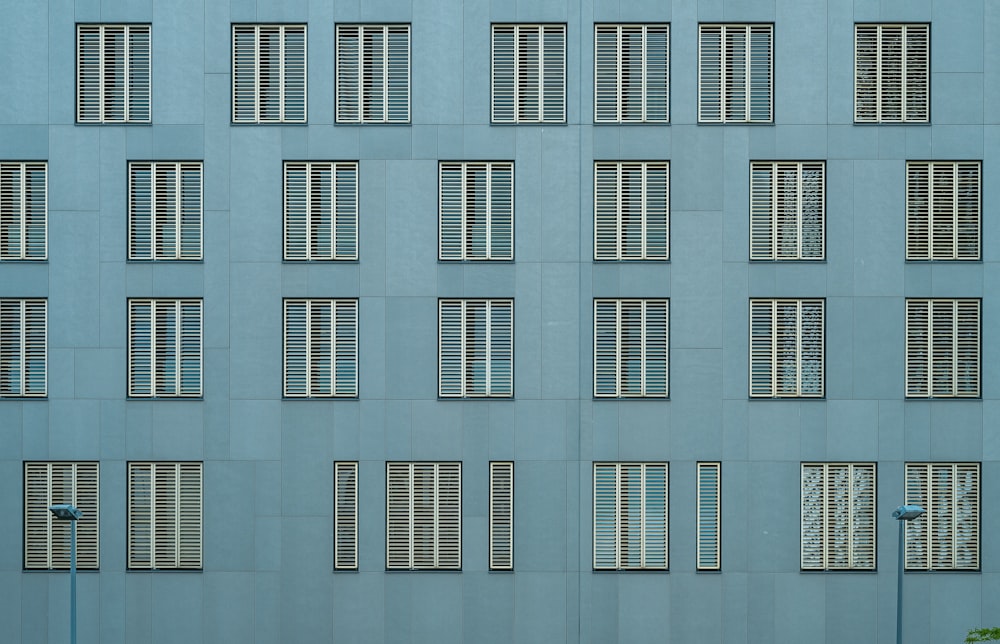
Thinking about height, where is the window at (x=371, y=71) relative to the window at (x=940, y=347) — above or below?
above

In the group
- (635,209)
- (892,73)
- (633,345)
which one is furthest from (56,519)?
(892,73)

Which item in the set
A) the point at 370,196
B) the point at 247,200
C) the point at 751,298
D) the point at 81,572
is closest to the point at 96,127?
the point at 247,200

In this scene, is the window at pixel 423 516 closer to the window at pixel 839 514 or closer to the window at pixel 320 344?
the window at pixel 320 344

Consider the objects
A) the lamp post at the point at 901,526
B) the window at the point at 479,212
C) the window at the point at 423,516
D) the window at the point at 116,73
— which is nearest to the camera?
the lamp post at the point at 901,526

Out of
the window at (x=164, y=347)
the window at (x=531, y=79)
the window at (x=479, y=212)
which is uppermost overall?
the window at (x=531, y=79)

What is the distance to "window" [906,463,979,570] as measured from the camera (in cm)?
2156

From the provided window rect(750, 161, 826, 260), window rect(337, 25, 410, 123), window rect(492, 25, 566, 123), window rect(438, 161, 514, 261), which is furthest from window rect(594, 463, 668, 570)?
window rect(337, 25, 410, 123)

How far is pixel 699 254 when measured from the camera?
70.6 ft

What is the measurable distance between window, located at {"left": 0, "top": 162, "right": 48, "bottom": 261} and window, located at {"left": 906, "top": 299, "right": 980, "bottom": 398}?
2176 cm

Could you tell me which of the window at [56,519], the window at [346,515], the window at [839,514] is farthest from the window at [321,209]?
the window at [839,514]

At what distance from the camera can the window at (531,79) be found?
21766mm

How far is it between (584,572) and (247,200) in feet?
40.6

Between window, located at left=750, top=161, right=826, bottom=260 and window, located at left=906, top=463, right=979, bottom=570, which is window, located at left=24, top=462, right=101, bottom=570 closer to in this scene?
window, located at left=750, top=161, right=826, bottom=260

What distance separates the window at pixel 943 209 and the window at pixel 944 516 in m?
5.34
